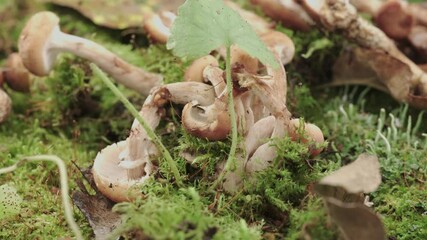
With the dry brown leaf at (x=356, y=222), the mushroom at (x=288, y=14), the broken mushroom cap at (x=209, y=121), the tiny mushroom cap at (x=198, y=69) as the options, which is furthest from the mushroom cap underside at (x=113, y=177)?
the mushroom at (x=288, y=14)

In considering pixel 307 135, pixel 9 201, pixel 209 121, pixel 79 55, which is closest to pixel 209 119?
pixel 209 121

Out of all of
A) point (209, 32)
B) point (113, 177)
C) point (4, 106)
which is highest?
point (209, 32)

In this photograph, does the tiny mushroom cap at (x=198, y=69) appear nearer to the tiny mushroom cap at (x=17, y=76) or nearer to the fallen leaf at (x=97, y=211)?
the fallen leaf at (x=97, y=211)

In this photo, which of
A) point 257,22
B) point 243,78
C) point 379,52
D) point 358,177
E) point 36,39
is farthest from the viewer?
point 257,22

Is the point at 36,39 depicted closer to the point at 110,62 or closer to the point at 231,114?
the point at 110,62

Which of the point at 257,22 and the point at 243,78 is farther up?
the point at 243,78

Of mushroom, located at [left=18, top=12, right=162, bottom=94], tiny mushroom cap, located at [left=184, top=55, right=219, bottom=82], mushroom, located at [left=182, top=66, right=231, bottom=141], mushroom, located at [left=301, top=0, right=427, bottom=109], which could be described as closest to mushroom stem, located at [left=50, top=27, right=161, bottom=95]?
mushroom, located at [left=18, top=12, right=162, bottom=94]

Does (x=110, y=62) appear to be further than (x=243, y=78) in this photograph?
Yes
